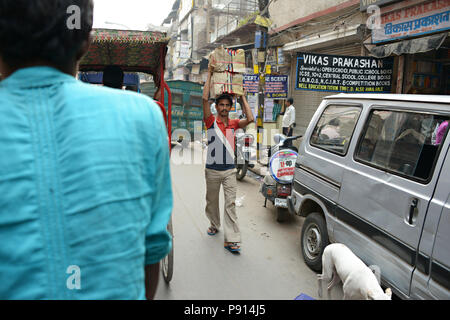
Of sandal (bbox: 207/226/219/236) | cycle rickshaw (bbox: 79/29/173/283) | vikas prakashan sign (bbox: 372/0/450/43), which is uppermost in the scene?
vikas prakashan sign (bbox: 372/0/450/43)

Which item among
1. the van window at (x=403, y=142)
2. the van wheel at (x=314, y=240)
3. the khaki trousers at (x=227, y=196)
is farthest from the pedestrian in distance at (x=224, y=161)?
the van window at (x=403, y=142)

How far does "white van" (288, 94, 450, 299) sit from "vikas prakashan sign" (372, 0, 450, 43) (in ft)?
12.0

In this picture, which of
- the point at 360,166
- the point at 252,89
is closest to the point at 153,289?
the point at 360,166

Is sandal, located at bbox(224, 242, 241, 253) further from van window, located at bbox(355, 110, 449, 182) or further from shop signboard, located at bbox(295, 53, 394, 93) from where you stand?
shop signboard, located at bbox(295, 53, 394, 93)

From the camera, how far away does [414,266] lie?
2.43 metres

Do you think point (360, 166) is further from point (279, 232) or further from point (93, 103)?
point (93, 103)

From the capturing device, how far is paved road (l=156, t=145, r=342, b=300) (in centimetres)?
345

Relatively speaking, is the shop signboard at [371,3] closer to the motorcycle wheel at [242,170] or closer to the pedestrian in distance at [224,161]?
the motorcycle wheel at [242,170]

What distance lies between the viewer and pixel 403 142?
9.34 ft

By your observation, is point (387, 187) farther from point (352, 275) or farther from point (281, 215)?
point (281, 215)

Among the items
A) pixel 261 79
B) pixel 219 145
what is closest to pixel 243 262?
pixel 219 145

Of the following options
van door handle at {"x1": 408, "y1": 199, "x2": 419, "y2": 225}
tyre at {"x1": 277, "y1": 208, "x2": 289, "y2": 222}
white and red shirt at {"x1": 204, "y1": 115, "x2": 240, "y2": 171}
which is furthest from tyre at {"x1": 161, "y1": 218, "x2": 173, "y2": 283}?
tyre at {"x1": 277, "y1": 208, "x2": 289, "y2": 222}

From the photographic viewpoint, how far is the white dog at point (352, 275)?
2.45 meters

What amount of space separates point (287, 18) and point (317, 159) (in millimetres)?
9752
